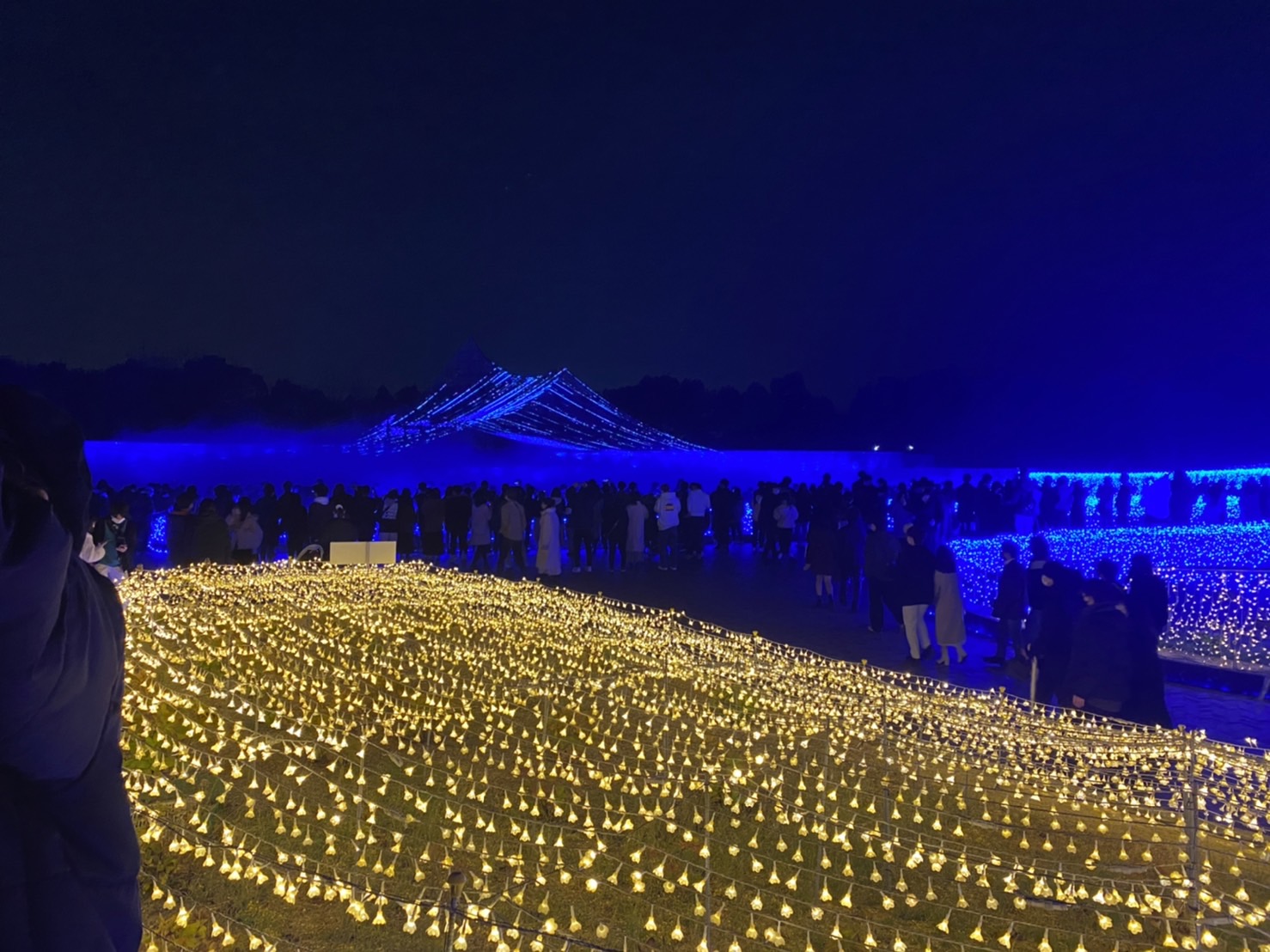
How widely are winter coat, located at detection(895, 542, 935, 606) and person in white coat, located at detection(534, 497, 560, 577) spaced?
19.6 feet

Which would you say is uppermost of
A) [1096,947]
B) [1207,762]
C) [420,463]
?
[420,463]

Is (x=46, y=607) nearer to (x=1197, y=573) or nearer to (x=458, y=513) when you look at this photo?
(x=1197, y=573)

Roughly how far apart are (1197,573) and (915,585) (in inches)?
129

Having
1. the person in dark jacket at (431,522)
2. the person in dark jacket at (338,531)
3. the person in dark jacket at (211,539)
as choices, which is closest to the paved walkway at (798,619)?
the person in dark jacket at (431,522)

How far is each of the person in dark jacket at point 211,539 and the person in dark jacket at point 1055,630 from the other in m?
8.76

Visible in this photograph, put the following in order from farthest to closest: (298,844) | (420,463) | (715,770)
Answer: (420,463), (715,770), (298,844)

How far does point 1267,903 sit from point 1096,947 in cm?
79

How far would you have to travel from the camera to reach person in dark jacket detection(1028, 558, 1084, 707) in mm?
6613

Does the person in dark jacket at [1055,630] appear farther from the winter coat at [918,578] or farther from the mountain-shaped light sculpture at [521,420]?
the mountain-shaped light sculpture at [521,420]

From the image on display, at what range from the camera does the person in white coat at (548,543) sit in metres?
13.5

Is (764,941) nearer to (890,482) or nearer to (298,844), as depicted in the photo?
(298,844)

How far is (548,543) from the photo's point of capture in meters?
13.5

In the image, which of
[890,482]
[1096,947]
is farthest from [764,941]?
[890,482]

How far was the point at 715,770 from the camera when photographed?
526cm
